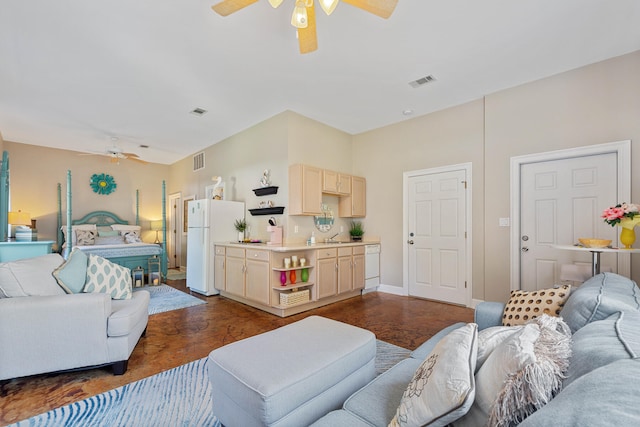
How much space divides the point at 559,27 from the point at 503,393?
338 centimetres

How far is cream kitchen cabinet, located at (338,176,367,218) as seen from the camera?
516 cm

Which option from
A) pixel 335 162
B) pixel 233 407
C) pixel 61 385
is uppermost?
pixel 335 162

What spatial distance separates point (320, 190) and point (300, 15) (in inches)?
112

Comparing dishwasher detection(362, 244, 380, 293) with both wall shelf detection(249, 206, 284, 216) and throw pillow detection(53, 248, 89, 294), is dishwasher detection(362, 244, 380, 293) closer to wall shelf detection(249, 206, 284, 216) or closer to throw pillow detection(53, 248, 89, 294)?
wall shelf detection(249, 206, 284, 216)

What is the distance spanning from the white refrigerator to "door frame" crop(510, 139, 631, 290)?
4.25m

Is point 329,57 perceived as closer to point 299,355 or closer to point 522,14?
point 522,14

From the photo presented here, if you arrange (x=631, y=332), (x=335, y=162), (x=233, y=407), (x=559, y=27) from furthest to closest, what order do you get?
1. (x=335, y=162)
2. (x=559, y=27)
3. (x=233, y=407)
4. (x=631, y=332)

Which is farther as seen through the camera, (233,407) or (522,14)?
(522,14)

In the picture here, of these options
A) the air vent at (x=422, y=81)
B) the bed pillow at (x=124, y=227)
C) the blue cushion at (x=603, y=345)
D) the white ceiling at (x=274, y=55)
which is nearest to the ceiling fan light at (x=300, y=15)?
the white ceiling at (x=274, y=55)

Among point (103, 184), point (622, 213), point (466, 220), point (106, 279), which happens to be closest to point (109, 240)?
point (103, 184)

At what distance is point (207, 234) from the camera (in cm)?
486

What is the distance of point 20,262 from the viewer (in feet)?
7.54

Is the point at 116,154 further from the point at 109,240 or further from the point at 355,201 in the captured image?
the point at 355,201

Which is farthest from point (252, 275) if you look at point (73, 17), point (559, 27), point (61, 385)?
point (559, 27)
